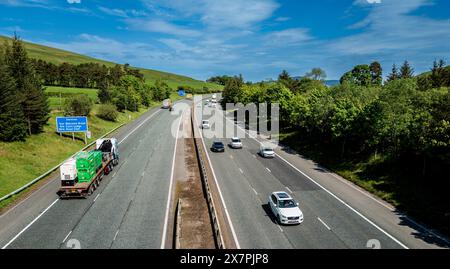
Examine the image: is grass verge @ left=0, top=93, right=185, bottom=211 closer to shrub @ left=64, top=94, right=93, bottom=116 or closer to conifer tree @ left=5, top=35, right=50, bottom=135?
conifer tree @ left=5, top=35, right=50, bottom=135

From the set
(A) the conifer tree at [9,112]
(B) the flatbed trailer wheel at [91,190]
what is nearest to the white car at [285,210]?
(B) the flatbed trailer wheel at [91,190]

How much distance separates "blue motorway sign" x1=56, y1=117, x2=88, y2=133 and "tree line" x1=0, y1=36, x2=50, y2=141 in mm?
2483

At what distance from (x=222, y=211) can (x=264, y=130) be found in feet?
154

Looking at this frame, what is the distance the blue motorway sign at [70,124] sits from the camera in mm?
48969

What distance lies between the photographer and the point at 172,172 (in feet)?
123

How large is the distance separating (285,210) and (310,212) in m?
3.52

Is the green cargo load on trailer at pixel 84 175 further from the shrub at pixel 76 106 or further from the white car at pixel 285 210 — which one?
the shrub at pixel 76 106

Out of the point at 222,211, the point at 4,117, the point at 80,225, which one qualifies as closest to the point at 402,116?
the point at 222,211

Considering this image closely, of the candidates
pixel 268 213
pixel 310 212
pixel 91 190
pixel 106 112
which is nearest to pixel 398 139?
pixel 310 212

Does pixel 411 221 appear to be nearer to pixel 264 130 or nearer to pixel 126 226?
pixel 126 226

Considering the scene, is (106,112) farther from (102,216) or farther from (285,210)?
(285,210)

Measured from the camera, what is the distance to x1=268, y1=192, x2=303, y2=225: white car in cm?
2333

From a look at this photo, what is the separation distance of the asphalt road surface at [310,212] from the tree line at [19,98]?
26.6 metres

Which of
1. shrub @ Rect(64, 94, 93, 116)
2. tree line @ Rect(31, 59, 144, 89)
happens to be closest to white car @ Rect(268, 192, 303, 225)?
→ shrub @ Rect(64, 94, 93, 116)
